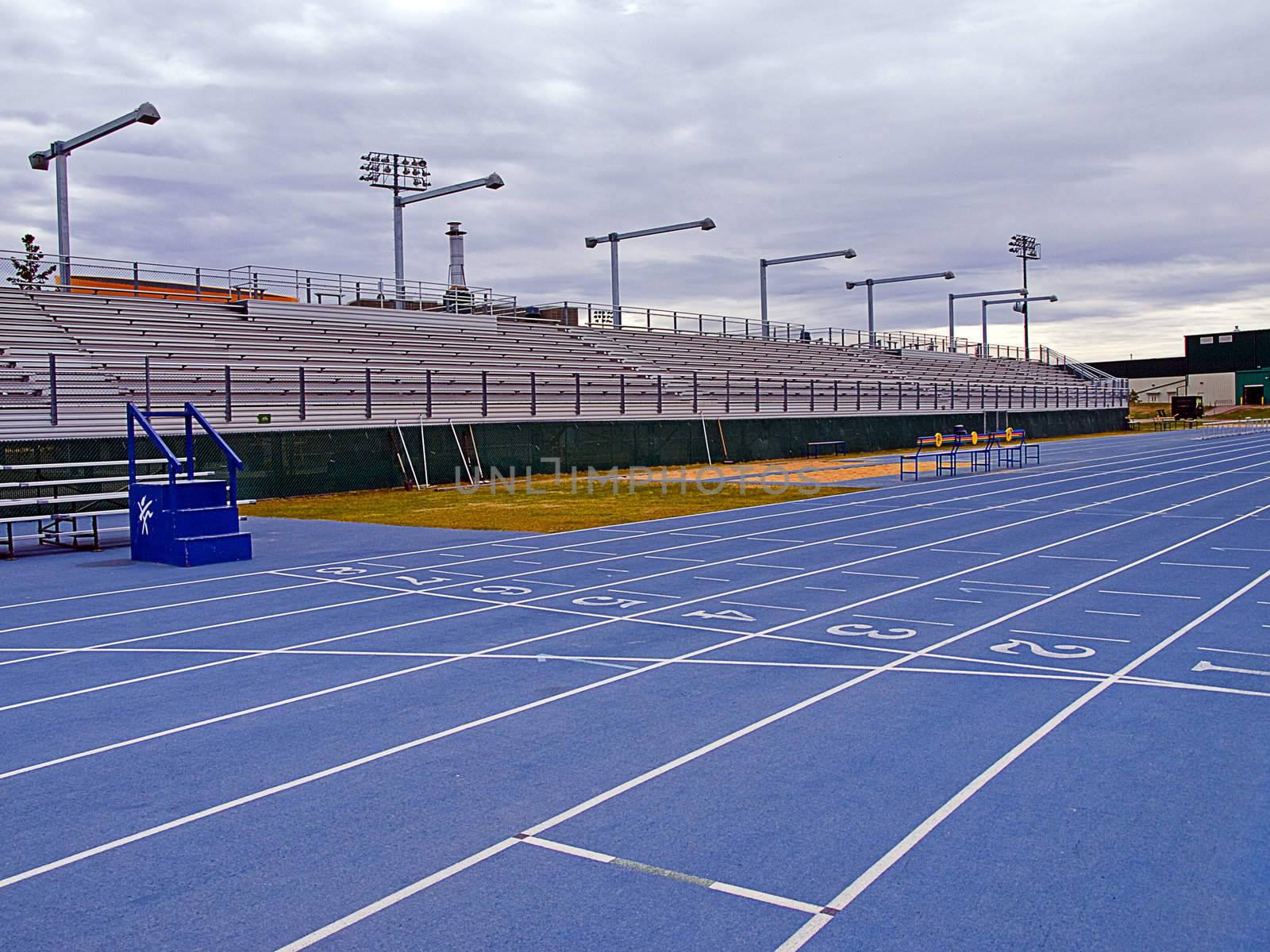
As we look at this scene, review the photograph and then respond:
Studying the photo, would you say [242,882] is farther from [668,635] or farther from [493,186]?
[493,186]

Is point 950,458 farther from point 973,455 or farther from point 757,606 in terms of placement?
point 757,606

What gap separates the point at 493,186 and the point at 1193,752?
28450mm

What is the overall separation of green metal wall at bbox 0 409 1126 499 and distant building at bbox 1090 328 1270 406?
243ft

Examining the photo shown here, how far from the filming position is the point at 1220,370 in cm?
10394

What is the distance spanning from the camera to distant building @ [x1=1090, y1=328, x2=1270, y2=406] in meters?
101

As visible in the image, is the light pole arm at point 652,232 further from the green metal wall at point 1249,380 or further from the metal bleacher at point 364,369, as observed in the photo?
the green metal wall at point 1249,380

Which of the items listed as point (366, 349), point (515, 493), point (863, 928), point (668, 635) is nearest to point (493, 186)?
point (366, 349)

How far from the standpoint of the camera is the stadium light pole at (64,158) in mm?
20406

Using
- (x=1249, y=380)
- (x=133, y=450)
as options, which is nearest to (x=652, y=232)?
(x=133, y=450)

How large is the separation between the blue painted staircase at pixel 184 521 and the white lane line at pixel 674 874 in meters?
9.98

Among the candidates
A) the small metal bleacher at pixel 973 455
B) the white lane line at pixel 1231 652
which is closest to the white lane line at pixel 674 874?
the white lane line at pixel 1231 652

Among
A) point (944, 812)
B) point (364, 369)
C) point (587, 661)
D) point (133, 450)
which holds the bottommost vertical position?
point (944, 812)

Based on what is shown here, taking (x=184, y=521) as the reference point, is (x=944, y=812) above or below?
below

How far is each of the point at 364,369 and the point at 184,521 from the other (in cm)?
1566
